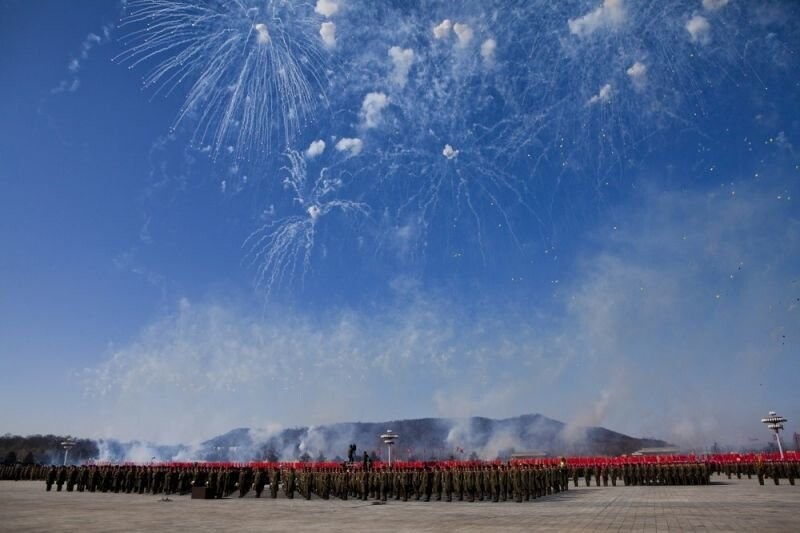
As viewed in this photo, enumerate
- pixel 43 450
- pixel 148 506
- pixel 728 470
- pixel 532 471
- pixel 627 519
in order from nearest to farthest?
pixel 627 519
pixel 148 506
pixel 532 471
pixel 728 470
pixel 43 450

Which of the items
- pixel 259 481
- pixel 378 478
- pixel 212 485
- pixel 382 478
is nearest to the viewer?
pixel 382 478

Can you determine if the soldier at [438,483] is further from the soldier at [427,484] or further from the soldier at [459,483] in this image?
the soldier at [459,483]

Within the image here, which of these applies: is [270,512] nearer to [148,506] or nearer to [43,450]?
[148,506]

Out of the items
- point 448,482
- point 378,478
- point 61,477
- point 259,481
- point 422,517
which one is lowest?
Result: point 422,517

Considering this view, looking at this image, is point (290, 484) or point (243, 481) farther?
point (243, 481)

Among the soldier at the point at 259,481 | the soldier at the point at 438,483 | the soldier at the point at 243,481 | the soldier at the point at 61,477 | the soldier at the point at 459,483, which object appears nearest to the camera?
the soldier at the point at 459,483

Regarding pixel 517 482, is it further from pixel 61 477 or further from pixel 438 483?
pixel 61 477

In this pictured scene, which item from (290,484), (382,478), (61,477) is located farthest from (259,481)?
(61,477)

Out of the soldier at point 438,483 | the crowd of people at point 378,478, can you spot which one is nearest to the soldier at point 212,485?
the crowd of people at point 378,478

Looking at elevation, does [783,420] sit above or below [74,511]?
above

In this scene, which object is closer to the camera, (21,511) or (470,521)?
(470,521)

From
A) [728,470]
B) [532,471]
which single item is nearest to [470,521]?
[532,471]
